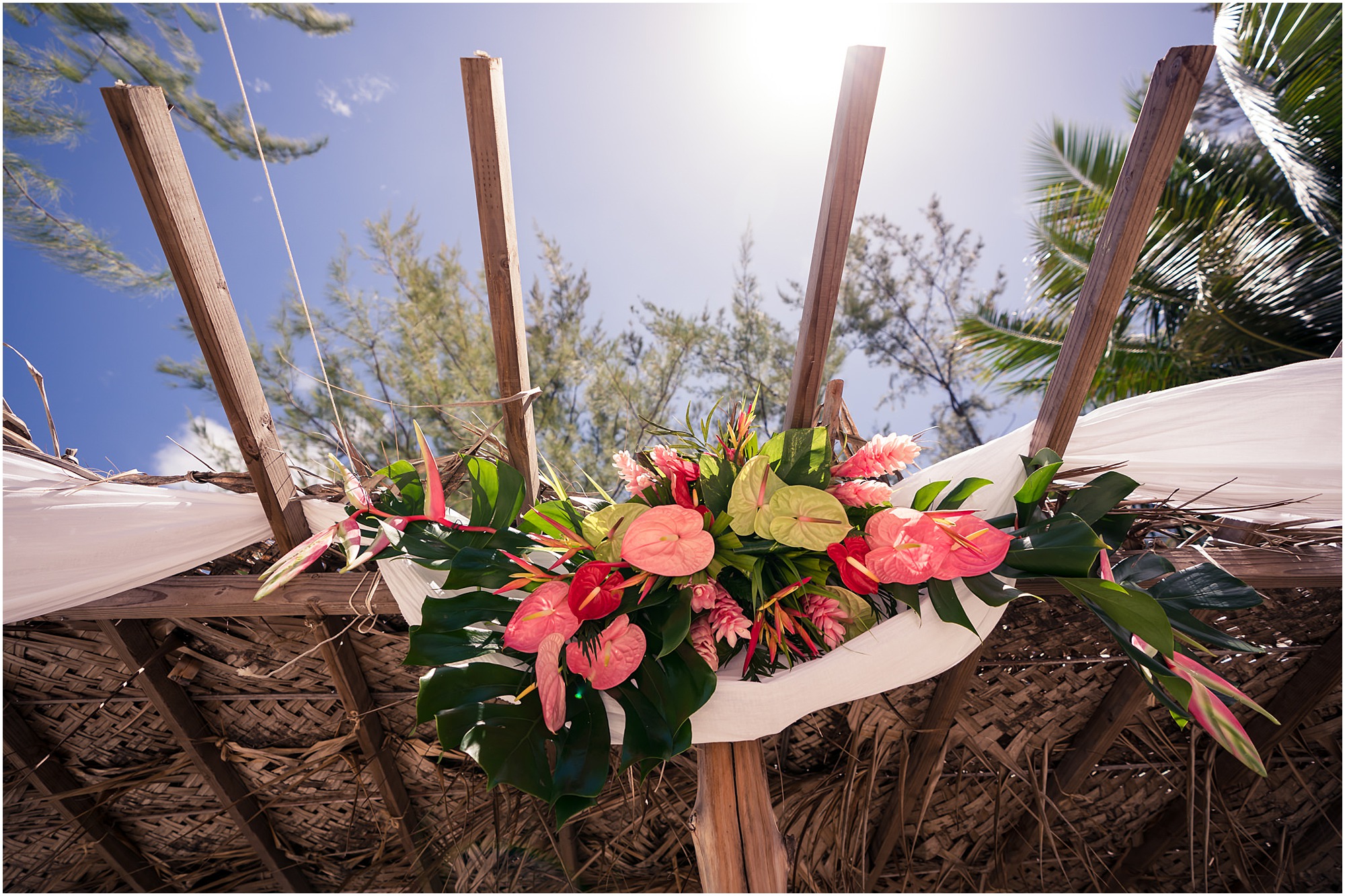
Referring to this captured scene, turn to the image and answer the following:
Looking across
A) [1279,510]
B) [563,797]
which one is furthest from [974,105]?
[563,797]

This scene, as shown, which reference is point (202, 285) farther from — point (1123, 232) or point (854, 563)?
point (1123, 232)

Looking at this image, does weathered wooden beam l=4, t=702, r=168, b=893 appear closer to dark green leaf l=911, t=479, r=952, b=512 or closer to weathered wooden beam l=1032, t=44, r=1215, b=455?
dark green leaf l=911, t=479, r=952, b=512

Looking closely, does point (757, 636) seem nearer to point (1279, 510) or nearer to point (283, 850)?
point (1279, 510)

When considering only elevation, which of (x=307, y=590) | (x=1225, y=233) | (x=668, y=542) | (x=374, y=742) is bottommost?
(x=374, y=742)

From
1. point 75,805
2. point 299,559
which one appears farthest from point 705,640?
point 75,805

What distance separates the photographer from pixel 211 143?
3045 mm

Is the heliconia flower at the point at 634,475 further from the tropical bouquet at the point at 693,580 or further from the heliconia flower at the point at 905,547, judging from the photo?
the heliconia flower at the point at 905,547

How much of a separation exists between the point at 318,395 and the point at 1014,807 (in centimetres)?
354

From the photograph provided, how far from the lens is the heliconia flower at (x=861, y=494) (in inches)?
40.1

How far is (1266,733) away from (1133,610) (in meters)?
1.38

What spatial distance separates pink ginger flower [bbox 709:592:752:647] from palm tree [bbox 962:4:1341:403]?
4.23 m

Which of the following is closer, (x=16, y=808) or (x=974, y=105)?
(x=16, y=808)

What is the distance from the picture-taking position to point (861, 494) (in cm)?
102

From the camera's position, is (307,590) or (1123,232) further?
(307,590)
